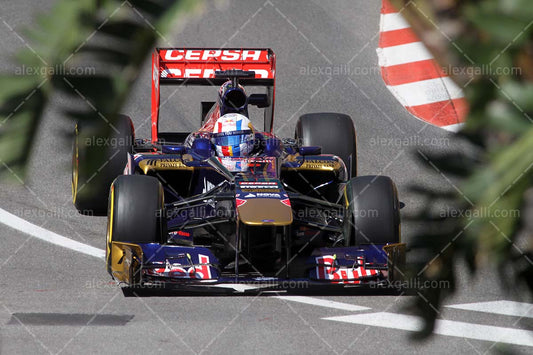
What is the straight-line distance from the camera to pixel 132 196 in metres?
7.00

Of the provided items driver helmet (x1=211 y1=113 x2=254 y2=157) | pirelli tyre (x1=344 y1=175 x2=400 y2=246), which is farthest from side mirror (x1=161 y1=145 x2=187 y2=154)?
pirelli tyre (x1=344 y1=175 x2=400 y2=246)

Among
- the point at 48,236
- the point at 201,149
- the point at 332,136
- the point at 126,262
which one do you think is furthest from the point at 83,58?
the point at 332,136

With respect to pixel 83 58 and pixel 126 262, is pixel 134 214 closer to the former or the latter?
pixel 126 262

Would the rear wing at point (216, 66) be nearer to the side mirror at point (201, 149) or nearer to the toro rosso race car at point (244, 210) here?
the toro rosso race car at point (244, 210)

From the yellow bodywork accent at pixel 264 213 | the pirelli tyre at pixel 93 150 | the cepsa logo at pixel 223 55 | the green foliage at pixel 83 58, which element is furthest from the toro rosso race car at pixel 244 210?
the green foliage at pixel 83 58

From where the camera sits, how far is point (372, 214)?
23.6ft

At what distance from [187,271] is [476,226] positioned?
5.75 metres

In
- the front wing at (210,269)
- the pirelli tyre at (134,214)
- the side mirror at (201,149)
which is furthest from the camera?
the side mirror at (201,149)

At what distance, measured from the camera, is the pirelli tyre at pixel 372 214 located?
7133 mm

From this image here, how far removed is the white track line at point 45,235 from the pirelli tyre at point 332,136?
8.32 ft

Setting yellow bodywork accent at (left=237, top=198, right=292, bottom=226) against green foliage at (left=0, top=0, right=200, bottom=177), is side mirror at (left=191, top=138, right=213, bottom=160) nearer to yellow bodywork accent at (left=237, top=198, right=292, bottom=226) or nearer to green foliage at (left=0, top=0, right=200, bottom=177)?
yellow bodywork accent at (left=237, top=198, right=292, bottom=226)

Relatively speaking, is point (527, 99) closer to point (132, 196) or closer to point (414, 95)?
point (132, 196)

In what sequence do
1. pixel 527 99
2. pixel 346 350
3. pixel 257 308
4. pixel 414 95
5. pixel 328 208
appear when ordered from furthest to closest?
1. pixel 414 95
2. pixel 328 208
3. pixel 257 308
4. pixel 346 350
5. pixel 527 99

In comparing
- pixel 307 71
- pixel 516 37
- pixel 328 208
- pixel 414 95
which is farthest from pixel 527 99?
pixel 307 71
